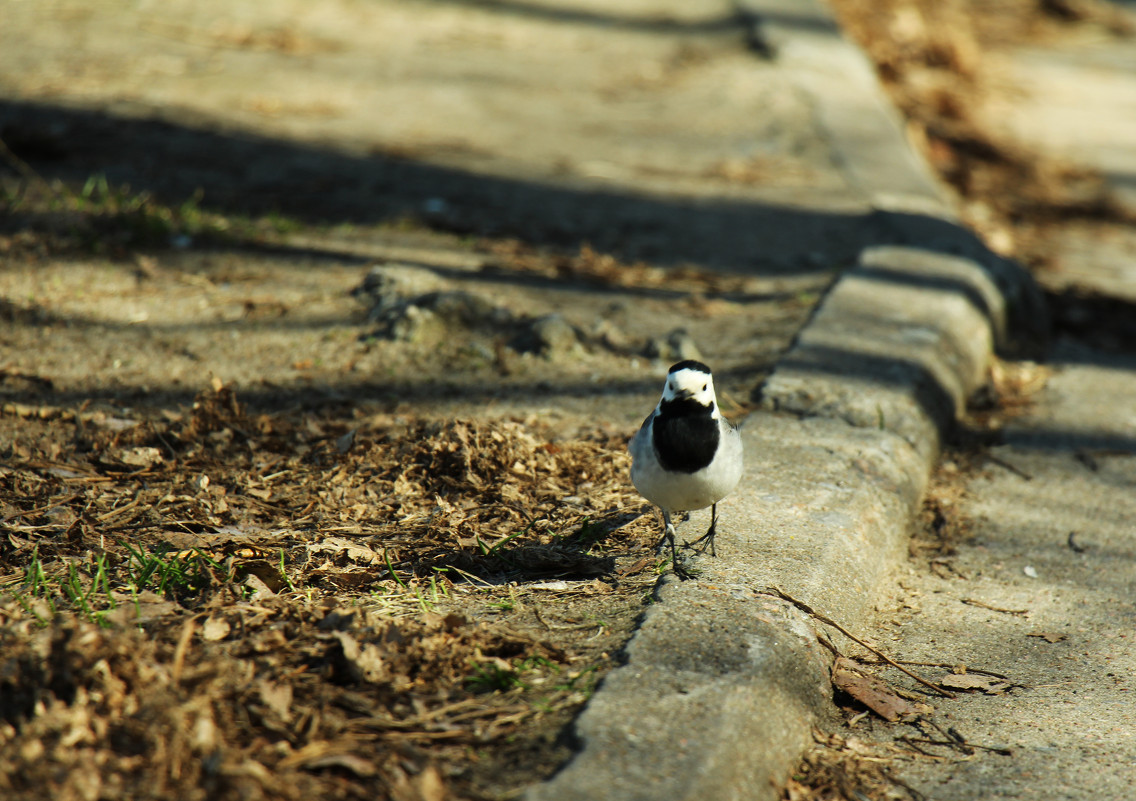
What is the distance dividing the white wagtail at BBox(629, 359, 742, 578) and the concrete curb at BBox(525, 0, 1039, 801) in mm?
237

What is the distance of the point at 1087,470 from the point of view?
4.03 m

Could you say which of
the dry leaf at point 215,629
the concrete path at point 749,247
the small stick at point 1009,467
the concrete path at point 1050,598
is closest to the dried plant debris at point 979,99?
the concrete path at point 749,247

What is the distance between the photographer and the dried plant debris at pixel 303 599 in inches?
81.6

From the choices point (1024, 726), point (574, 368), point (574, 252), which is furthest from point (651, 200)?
point (1024, 726)

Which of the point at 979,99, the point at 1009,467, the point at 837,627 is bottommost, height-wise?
the point at 979,99

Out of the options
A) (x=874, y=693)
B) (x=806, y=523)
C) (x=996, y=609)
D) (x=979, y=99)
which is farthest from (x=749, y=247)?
(x=979, y=99)

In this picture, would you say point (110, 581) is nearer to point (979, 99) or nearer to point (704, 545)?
point (704, 545)

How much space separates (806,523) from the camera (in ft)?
10.3

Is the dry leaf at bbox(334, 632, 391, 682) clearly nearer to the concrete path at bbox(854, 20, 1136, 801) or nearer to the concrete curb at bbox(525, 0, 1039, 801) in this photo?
the concrete curb at bbox(525, 0, 1039, 801)

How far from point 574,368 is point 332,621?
197 cm

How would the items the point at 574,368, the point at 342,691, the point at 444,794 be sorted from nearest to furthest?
the point at 444,794 → the point at 342,691 → the point at 574,368

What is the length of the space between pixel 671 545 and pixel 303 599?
1.01 metres

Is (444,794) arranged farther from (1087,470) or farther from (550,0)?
(550,0)

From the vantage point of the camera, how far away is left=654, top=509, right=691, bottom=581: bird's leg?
2.82 metres
